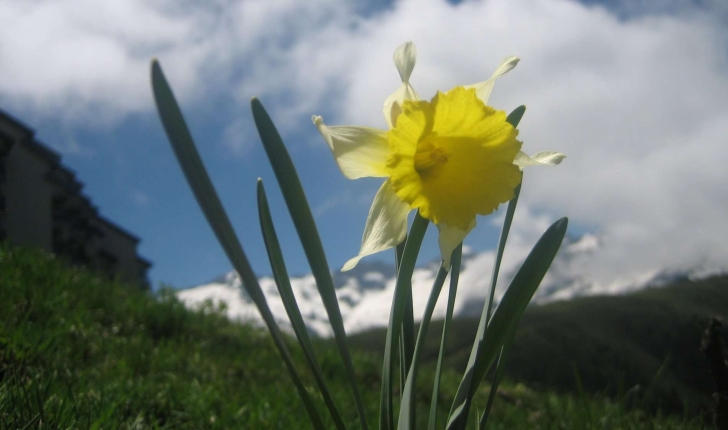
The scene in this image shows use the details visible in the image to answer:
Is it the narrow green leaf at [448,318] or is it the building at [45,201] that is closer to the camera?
the narrow green leaf at [448,318]

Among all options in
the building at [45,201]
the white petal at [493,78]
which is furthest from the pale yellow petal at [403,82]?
the building at [45,201]

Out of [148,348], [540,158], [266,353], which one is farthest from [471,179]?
[266,353]

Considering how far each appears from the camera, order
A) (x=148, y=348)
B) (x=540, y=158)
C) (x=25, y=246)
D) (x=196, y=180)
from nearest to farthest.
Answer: (x=196, y=180), (x=540, y=158), (x=148, y=348), (x=25, y=246)

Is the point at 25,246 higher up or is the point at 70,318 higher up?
the point at 25,246

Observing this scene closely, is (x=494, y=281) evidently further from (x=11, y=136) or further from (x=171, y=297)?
(x=11, y=136)

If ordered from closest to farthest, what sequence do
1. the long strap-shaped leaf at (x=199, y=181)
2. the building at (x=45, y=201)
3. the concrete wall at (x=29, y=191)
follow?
the long strap-shaped leaf at (x=199, y=181) → the building at (x=45, y=201) → the concrete wall at (x=29, y=191)

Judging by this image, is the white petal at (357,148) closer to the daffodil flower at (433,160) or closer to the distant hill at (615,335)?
the daffodil flower at (433,160)
